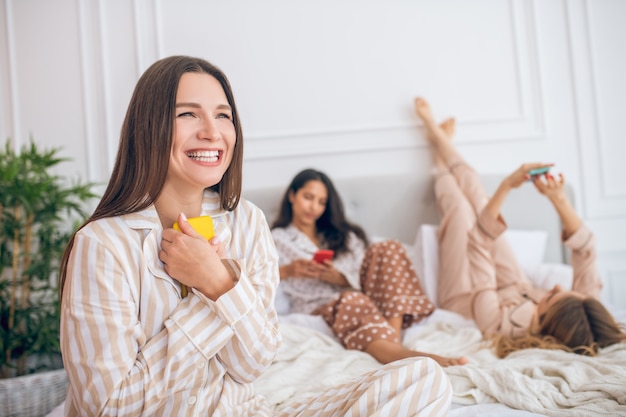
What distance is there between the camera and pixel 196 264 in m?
0.96

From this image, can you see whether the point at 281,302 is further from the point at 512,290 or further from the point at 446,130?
the point at 446,130

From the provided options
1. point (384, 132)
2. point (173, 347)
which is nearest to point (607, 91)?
point (384, 132)

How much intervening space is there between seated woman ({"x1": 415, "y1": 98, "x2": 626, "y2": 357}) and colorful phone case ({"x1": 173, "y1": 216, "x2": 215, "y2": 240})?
3.80 ft

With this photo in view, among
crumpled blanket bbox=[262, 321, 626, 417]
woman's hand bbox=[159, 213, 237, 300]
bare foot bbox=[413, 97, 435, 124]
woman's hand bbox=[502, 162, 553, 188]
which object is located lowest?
crumpled blanket bbox=[262, 321, 626, 417]

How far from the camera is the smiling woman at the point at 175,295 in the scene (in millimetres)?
903

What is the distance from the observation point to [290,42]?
9.12 ft

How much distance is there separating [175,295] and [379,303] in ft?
4.03

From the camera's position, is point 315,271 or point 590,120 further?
point 590,120

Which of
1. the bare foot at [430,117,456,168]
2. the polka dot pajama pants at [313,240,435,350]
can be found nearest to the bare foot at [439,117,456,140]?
the bare foot at [430,117,456,168]

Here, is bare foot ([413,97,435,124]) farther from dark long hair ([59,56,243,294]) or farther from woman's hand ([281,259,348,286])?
dark long hair ([59,56,243,294])

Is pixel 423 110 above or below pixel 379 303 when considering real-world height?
above

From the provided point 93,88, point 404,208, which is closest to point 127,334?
point 404,208

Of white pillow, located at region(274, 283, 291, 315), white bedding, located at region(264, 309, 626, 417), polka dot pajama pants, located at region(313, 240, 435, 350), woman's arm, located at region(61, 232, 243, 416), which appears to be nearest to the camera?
woman's arm, located at region(61, 232, 243, 416)

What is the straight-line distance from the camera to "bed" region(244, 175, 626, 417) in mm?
1283
